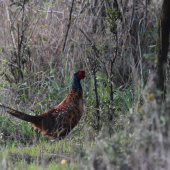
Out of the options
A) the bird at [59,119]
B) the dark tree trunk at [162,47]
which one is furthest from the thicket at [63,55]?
the dark tree trunk at [162,47]

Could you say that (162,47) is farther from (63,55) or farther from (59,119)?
(63,55)

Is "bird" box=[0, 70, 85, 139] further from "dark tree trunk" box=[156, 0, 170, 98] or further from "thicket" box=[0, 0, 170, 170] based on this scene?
"dark tree trunk" box=[156, 0, 170, 98]

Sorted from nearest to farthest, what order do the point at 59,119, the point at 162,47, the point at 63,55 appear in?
the point at 162,47, the point at 59,119, the point at 63,55

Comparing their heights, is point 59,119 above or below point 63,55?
below

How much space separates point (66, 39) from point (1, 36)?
1.47 m

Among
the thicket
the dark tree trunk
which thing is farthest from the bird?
the dark tree trunk

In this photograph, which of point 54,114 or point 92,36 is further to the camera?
point 92,36

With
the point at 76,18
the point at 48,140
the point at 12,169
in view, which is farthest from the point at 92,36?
the point at 12,169

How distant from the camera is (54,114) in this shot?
430 cm

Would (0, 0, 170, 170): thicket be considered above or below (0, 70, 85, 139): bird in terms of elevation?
above

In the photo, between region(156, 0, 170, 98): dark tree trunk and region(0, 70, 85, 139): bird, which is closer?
region(156, 0, 170, 98): dark tree trunk

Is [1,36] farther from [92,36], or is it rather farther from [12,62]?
[92,36]

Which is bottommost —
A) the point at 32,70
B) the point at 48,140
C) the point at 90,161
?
the point at 48,140

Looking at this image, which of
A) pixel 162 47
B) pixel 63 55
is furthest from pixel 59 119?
pixel 63 55
